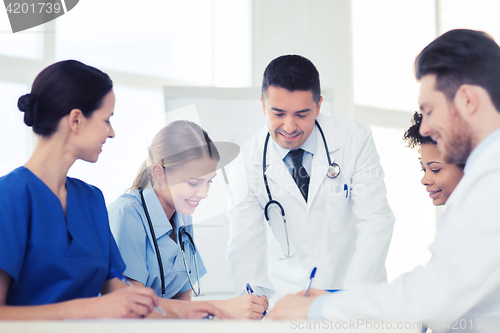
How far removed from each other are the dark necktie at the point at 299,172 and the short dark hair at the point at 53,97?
1006mm

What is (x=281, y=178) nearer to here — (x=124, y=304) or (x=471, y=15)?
(x=124, y=304)

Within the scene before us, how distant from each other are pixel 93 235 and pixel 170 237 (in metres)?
0.41

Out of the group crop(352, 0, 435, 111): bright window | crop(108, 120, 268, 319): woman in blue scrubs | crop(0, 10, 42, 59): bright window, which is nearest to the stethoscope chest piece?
crop(108, 120, 268, 319): woman in blue scrubs

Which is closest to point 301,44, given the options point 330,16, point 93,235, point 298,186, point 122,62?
point 330,16

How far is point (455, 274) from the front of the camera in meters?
0.70

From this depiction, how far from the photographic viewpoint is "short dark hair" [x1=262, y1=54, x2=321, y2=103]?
4.97 ft

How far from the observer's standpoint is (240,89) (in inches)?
97.0

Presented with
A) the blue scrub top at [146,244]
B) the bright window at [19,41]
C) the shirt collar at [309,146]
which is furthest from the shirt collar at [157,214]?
the bright window at [19,41]

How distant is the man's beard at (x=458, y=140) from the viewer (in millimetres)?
841

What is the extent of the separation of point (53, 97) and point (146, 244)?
56 cm

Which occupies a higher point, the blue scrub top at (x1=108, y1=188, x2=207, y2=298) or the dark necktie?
the dark necktie

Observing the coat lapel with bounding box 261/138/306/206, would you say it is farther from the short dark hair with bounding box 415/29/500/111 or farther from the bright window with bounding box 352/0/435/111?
the bright window with bounding box 352/0/435/111

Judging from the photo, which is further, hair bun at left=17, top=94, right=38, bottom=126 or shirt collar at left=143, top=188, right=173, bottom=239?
shirt collar at left=143, top=188, right=173, bottom=239

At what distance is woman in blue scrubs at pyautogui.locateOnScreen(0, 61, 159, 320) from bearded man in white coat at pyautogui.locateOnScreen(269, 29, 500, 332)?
0.47 meters
